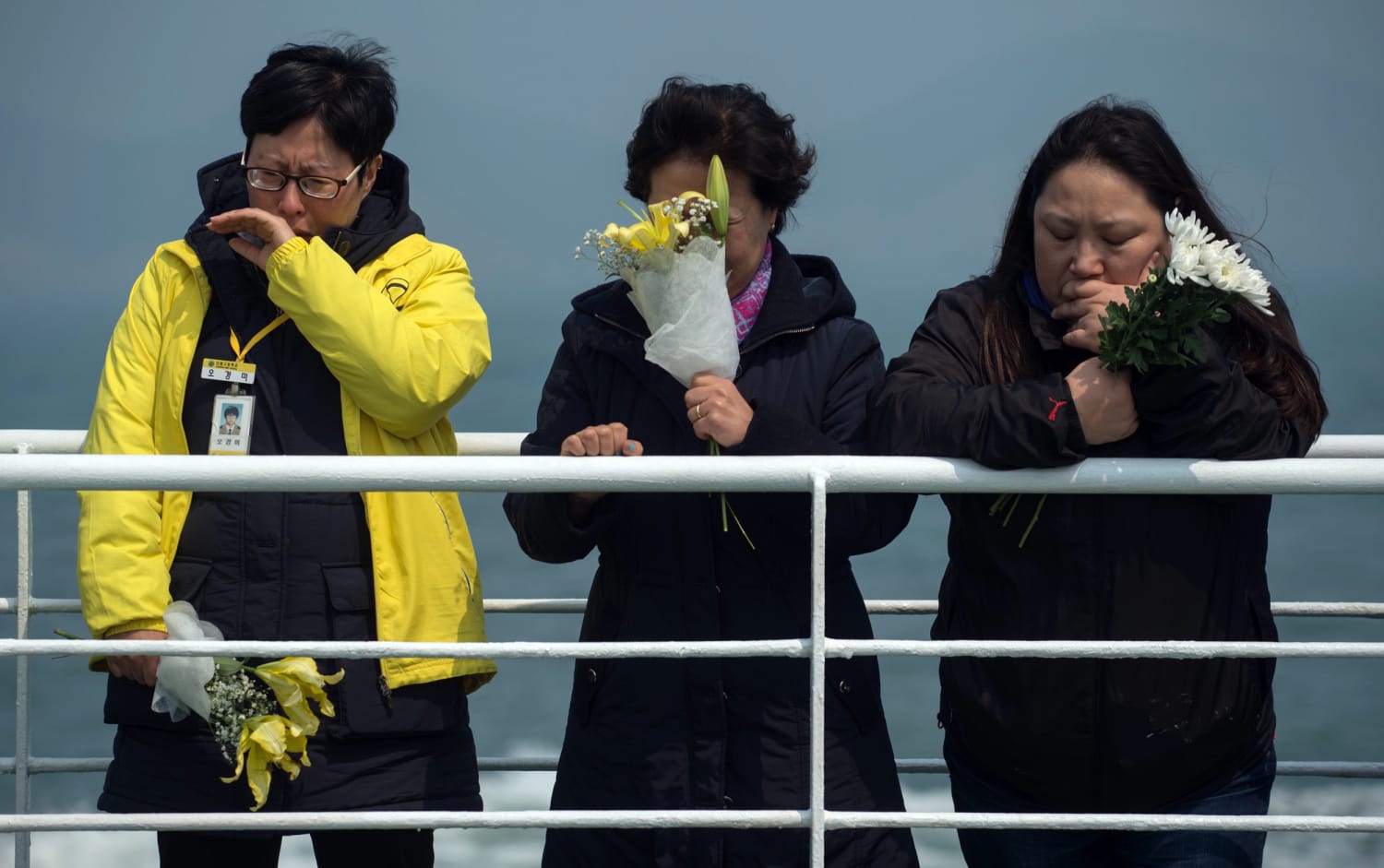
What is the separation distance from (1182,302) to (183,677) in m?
1.69

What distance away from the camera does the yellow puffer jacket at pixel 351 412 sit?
8.48ft

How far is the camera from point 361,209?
2.93 metres

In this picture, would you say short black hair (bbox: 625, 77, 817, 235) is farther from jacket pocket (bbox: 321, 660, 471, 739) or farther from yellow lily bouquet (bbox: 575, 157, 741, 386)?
jacket pocket (bbox: 321, 660, 471, 739)

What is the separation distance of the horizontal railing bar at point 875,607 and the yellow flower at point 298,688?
0.39 meters

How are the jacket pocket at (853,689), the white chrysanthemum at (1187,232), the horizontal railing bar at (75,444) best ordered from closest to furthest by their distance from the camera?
the white chrysanthemum at (1187,232), the jacket pocket at (853,689), the horizontal railing bar at (75,444)

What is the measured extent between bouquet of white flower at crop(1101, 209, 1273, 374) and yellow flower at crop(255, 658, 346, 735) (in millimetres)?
1392

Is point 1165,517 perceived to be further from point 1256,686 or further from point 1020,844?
point 1020,844

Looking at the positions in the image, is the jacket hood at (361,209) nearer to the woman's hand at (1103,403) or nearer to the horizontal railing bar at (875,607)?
the horizontal railing bar at (875,607)

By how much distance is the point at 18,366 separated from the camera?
50656 millimetres

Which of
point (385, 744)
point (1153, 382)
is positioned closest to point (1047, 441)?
point (1153, 382)

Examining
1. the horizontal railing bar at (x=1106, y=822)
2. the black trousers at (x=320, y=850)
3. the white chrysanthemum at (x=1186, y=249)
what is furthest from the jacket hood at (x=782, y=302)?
the black trousers at (x=320, y=850)

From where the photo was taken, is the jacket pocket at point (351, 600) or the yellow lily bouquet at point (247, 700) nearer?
the yellow lily bouquet at point (247, 700)

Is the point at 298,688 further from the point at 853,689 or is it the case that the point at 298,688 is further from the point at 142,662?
the point at 853,689

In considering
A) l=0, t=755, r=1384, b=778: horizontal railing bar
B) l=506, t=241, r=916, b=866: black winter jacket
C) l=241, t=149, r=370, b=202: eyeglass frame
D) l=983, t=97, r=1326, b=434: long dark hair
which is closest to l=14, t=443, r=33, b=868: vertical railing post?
l=0, t=755, r=1384, b=778: horizontal railing bar
